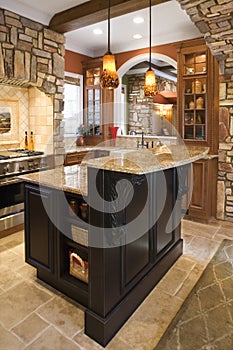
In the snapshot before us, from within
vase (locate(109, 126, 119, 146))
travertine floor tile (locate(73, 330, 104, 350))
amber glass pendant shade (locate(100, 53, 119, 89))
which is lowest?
travertine floor tile (locate(73, 330, 104, 350))

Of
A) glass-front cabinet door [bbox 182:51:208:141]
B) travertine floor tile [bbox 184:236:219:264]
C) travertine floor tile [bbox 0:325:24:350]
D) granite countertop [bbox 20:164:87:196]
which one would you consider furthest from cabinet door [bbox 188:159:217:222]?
travertine floor tile [bbox 0:325:24:350]

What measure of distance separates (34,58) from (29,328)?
3373mm

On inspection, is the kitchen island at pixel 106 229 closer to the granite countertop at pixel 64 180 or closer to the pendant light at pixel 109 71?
the granite countertop at pixel 64 180

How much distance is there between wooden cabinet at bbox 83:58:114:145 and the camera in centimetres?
567

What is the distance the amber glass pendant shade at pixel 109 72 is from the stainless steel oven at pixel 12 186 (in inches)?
61.8

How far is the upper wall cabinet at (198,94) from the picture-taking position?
13.4 feet

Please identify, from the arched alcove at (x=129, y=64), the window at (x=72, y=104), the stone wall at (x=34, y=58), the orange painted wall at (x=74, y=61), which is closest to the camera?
the stone wall at (x=34, y=58)

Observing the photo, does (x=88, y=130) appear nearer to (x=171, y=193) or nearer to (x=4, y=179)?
(x=4, y=179)

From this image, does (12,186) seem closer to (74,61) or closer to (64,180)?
(64,180)

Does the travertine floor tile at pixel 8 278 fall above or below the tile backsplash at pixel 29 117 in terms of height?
below

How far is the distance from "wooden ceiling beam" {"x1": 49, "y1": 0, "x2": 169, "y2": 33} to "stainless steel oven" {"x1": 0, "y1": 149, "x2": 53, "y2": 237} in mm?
1888

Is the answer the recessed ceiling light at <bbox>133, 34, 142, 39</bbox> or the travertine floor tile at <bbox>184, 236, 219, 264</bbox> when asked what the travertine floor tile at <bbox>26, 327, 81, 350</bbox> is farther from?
the recessed ceiling light at <bbox>133, 34, 142, 39</bbox>

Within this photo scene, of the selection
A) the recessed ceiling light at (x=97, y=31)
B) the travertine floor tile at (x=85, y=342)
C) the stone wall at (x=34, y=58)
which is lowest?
the travertine floor tile at (x=85, y=342)

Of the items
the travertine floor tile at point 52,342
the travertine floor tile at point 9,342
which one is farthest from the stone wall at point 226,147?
the travertine floor tile at point 9,342
